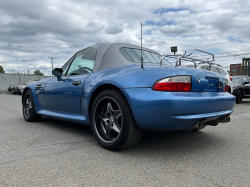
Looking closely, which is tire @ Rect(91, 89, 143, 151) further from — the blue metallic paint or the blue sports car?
the blue metallic paint

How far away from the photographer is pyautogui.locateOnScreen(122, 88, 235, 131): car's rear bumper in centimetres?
242

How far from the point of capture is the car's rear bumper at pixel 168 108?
2424 mm

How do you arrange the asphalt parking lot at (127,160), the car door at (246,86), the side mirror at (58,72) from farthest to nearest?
the car door at (246,86) → the side mirror at (58,72) → the asphalt parking lot at (127,160)

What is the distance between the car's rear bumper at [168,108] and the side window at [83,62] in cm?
109

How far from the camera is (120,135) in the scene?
2.68 m

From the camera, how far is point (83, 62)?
3.77m

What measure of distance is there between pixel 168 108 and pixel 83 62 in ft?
6.13

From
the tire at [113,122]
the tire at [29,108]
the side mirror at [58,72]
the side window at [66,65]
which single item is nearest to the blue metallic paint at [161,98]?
the tire at [113,122]

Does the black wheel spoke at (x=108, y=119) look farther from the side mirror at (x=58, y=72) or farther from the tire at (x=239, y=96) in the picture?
the tire at (x=239, y=96)

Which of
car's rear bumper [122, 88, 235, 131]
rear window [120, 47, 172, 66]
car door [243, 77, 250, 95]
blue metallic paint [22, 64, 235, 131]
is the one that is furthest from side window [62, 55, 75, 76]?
car door [243, 77, 250, 95]

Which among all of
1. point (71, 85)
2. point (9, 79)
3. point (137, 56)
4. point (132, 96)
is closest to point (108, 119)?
point (132, 96)

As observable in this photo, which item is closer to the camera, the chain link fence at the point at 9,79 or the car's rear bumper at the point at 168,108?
the car's rear bumper at the point at 168,108

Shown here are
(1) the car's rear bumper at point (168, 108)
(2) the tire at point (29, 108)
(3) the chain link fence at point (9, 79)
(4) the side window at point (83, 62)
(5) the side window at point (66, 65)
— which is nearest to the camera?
(1) the car's rear bumper at point (168, 108)

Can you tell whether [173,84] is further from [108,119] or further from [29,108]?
[29,108]
